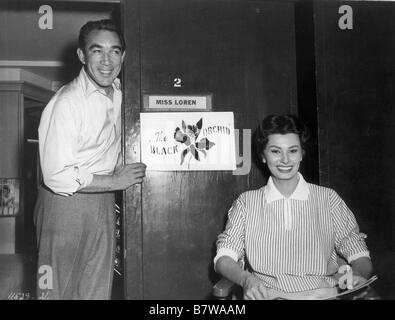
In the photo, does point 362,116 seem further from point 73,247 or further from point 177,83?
point 73,247

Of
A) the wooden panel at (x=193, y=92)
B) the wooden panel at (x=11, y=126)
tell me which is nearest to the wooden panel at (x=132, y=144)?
the wooden panel at (x=193, y=92)

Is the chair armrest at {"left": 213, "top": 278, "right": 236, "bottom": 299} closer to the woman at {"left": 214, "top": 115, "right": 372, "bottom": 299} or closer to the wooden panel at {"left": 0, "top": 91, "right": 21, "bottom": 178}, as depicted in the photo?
the woman at {"left": 214, "top": 115, "right": 372, "bottom": 299}

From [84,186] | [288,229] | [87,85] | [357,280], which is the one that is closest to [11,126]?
[87,85]

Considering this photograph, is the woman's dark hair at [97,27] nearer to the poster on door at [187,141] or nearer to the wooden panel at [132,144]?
the wooden panel at [132,144]

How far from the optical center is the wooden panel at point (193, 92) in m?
1.96

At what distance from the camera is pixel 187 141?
2004 millimetres

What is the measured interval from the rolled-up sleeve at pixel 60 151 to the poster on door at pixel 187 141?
1.00ft

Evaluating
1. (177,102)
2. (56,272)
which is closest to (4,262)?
Result: (56,272)

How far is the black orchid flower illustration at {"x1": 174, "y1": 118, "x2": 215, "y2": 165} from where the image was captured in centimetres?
200

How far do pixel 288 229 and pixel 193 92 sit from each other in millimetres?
739

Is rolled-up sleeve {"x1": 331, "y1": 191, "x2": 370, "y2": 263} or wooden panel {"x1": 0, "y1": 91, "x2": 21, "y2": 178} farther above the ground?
wooden panel {"x1": 0, "y1": 91, "x2": 21, "y2": 178}

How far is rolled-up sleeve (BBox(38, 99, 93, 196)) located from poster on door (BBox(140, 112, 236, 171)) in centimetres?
31

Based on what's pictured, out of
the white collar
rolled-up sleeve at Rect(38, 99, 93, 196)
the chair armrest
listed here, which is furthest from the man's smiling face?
the chair armrest
